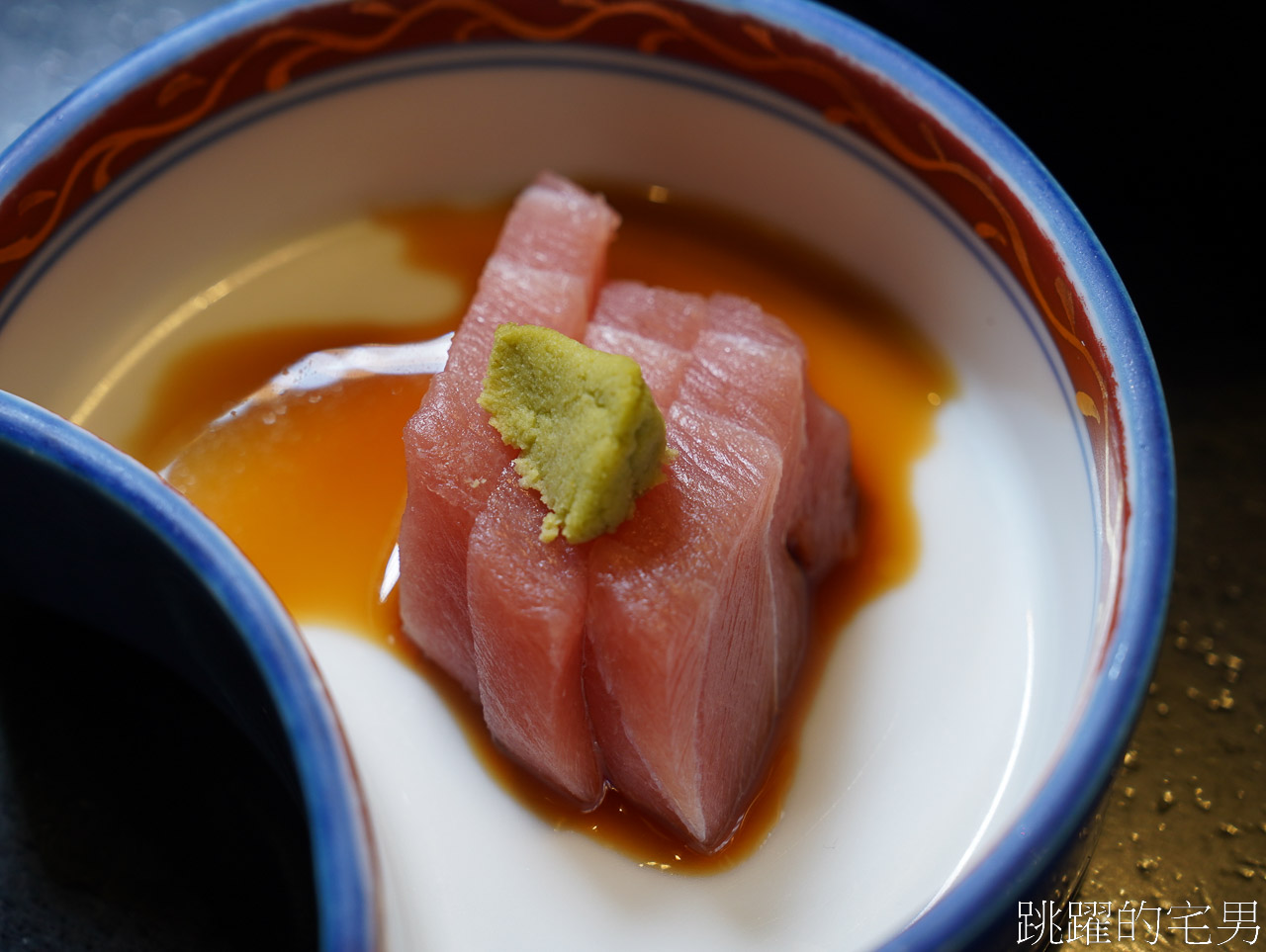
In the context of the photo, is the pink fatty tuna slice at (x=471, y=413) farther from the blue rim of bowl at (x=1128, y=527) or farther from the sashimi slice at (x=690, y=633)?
the blue rim of bowl at (x=1128, y=527)

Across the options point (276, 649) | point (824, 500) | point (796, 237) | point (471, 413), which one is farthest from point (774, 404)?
point (276, 649)

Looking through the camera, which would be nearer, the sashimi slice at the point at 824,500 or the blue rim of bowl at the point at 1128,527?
the blue rim of bowl at the point at 1128,527

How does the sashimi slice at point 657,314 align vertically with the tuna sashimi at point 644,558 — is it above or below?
above

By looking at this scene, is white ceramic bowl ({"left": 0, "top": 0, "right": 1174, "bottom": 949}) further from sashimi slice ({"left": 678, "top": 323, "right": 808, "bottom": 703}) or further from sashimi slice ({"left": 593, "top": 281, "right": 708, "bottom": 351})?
sashimi slice ({"left": 593, "top": 281, "right": 708, "bottom": 351})

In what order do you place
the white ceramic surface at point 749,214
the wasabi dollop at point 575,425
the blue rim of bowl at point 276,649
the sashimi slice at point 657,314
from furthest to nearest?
the sashimi slice at point 657,314, the white ceramic surface at point 749,214, the wasabi dollop at point 575,425, the blue rim of bowl at point 276,649

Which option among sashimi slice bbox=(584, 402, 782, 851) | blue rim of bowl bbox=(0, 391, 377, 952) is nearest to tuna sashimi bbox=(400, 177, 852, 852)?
sashimi slice bbox=(584, 402, 782, 851)

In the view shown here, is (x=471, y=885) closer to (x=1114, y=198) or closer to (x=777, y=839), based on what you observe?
(x=777, y=839)

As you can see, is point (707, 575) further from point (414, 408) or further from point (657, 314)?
point (414, 408)

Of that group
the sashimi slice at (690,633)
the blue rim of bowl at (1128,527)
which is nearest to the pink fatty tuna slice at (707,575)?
the sashimi slice at (690,633)
